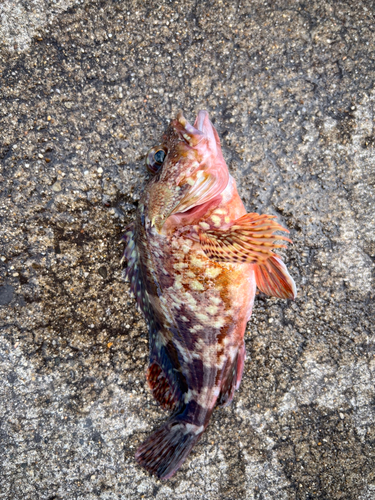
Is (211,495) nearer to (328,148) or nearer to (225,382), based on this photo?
(225,382)

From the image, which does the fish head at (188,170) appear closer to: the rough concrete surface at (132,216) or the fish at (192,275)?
the fish at (192,275)

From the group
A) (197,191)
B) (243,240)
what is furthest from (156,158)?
(243,240)

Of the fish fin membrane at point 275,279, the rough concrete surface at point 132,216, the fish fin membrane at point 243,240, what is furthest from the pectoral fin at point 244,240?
the rough concrete surface at point 132,216

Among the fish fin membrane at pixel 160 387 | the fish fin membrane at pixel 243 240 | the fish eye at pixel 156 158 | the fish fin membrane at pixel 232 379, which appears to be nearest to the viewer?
the fish fin membrane at pixel 243 240

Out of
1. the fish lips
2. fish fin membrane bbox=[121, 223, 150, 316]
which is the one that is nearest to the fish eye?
the fish lips

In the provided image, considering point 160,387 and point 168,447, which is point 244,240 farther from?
point 168,447
